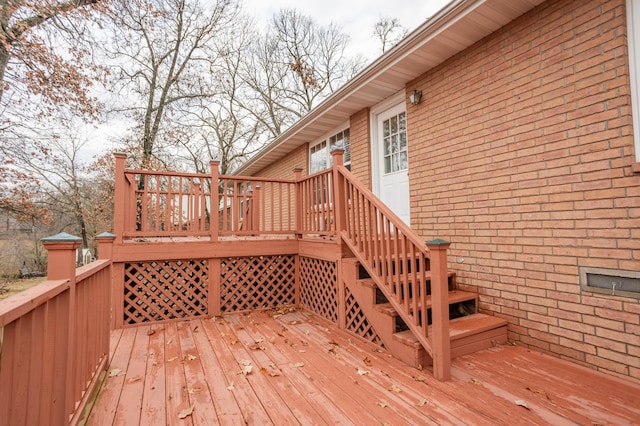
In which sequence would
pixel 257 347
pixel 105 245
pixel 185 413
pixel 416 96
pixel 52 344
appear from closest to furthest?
1. pixel 52 344
2. pixel 185 413
3. pixel 105 245
4. pixel 257 347
5. pixel 416 96

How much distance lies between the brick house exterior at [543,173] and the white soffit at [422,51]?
32mm

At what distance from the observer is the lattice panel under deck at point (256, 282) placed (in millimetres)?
4688

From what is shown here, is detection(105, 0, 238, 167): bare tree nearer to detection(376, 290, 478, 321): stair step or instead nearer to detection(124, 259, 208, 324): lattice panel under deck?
detection(124, 259, 208, 324): lattice panel under deck

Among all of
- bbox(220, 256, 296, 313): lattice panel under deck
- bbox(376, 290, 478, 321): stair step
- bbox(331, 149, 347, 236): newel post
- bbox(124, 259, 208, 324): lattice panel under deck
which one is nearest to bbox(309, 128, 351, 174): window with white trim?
bbox(331, 149, 347, 236): newel post

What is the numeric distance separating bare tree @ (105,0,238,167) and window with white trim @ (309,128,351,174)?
8.06 metres

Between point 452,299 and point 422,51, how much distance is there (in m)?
2.86

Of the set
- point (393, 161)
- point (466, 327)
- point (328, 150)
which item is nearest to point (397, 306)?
point (466, 327)

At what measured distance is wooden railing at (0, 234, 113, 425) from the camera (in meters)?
1.09

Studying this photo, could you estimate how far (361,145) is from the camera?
553 centimetres

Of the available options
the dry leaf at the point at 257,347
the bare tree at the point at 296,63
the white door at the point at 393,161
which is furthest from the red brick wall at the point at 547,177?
the bare tree at the point at 296,63

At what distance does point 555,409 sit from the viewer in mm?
2010

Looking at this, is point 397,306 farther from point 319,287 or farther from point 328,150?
point 328,150

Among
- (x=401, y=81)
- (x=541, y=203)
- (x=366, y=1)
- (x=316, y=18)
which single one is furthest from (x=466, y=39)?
(x=316, y=18)

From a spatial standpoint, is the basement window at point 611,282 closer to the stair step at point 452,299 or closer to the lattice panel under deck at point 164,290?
the stair step at point 452,299
